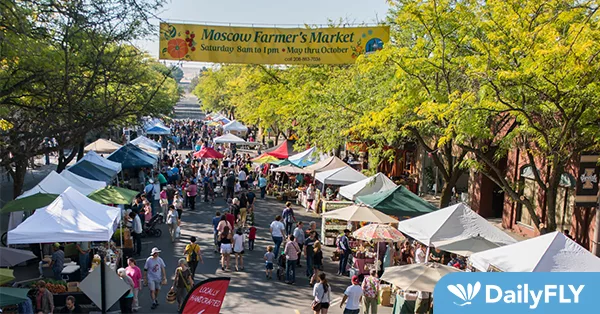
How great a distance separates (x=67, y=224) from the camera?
12828 millimetres

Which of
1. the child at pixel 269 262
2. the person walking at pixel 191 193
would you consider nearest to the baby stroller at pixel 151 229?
the person walking at pixel 191 193

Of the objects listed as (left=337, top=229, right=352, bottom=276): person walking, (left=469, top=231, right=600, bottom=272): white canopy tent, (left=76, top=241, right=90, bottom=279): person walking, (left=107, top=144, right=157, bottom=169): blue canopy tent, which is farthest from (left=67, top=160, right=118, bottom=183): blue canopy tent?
(left=469, top=231, right=600, bottom=272): white canopy tent

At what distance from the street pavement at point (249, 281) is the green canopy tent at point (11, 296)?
2.91m

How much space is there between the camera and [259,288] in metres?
14.2

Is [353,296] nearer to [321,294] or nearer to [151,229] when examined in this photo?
[321,294]

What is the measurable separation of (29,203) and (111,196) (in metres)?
2.32

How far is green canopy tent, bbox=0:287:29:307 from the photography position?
968 centimetres

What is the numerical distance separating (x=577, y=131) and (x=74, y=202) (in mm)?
11055

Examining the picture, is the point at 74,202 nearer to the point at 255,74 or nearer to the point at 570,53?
the point at 570,53

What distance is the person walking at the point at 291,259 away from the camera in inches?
575

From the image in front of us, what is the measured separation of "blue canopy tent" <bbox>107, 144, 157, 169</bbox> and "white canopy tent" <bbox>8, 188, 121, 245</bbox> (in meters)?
10.9

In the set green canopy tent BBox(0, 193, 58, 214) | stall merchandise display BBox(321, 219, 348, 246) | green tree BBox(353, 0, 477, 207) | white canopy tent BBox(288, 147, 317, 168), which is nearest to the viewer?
green tree BBox(353, 0, 477, 207)

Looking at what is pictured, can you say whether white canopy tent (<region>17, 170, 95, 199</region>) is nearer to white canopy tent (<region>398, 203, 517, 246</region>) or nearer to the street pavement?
the street pavement

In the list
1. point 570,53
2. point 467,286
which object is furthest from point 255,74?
point 467,286
